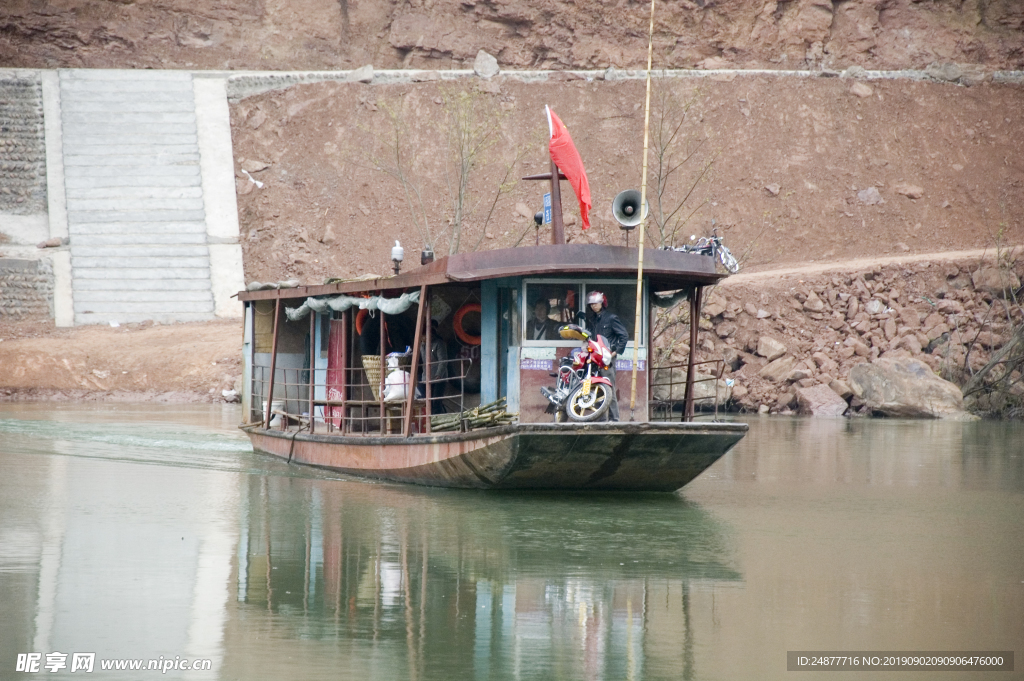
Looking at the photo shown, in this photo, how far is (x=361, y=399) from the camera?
15.6 m

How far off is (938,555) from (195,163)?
30169 millimetres

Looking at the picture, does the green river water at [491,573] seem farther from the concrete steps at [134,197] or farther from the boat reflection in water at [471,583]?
the concrete steps at [134,197]

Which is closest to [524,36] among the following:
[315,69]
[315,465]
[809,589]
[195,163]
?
[315,69]

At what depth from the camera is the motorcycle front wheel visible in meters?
12.0

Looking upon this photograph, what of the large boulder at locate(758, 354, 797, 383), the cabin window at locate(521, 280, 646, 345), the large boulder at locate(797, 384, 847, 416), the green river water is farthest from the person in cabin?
the large boulder at locate(758, 354, 797, 383)

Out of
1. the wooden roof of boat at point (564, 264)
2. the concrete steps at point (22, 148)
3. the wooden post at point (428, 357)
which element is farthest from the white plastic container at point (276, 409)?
the concrete steps at point (22, 148)

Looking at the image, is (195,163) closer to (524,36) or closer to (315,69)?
(315,69)

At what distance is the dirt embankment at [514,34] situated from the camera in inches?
1639

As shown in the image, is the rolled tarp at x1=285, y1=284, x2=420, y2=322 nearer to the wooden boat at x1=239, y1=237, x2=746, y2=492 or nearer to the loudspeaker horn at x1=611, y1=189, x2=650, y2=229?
the wooden boat at x1=239, y1=237, x2=746, y2=492

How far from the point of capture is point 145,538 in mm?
10594

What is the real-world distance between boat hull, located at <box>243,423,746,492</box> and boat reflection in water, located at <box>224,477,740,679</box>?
0.22 meters

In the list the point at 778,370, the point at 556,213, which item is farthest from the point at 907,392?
the point at 556,213

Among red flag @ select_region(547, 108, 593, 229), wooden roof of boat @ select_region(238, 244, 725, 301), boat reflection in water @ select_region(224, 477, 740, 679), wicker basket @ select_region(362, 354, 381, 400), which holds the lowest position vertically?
boat reflection in water @ select_region(224, 477, 740, 679)

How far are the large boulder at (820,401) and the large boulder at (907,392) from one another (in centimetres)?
44
